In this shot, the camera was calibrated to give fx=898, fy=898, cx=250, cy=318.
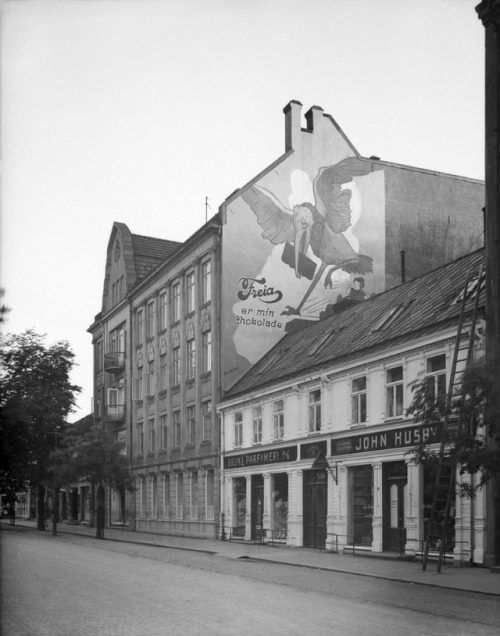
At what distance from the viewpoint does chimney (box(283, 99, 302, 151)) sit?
4009 cm

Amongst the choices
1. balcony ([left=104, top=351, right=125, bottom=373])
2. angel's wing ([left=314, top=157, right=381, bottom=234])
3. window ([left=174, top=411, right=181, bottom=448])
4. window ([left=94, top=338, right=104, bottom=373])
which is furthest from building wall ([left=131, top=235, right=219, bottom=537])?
window ([left=94, top=338, right=104, bottom=373])

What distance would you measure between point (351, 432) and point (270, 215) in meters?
14.1

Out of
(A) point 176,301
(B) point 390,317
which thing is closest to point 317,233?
(A) point 176,301

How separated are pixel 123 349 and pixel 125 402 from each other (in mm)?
3396

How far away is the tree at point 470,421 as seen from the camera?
18.3 m

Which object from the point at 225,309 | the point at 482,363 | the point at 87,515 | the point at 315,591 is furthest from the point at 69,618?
the point at 87,515

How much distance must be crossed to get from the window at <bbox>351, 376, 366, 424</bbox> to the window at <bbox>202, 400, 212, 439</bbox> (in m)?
13.7

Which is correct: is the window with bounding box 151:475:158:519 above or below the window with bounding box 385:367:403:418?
below

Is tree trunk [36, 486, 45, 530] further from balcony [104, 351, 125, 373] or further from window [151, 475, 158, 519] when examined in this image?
window [151, 475, 158, 519]

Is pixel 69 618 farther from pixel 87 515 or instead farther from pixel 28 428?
pixel 87 515

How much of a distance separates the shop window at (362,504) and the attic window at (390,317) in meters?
4.74

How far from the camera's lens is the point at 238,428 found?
38.0 metres

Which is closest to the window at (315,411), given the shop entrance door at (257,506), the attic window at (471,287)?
the shop entrance door at (257,506)

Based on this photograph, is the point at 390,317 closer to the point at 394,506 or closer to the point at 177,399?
the point at 394,506
